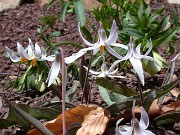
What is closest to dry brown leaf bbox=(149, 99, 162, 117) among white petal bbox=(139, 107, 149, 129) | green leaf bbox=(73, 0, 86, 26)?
white petal bbox=(139, 107, 149, 129)

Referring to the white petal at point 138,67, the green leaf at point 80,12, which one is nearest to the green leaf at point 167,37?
the green leaf at point 80,12

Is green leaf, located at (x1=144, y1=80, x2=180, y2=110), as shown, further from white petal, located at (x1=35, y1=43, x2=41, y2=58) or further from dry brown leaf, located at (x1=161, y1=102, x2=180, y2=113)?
white petal, located at (x1=35, y1=43, x2=41, y2=58)

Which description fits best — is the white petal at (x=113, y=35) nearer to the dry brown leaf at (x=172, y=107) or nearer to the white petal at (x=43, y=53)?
the white petal at (x=43, y=53)

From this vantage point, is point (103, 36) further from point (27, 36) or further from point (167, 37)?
point (27, 36)

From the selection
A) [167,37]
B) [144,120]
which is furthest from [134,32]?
[144,120]

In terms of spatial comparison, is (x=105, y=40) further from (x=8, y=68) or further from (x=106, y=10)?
(x=8, y=68)

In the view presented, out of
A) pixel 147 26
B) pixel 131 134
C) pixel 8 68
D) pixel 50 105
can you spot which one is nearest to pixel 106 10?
pixel 147 26

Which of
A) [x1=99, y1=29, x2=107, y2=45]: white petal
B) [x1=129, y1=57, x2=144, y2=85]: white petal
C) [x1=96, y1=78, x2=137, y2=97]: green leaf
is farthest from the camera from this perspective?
[x1=96, y1=78, x2=137, y2=97]: green leaf
